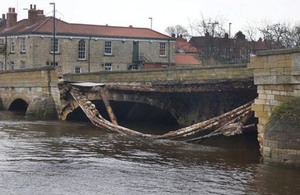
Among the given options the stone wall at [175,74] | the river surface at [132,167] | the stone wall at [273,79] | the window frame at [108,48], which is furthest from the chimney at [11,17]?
the stone wall at [273,79]

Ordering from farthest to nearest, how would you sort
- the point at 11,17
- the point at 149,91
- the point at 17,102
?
the point at 11,17 < the point at 17,102 < the point at 149,91

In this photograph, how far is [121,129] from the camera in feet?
92.5

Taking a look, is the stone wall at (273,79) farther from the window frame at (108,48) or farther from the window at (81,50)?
the window frame at (108,48)

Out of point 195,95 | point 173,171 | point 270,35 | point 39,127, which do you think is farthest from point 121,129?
point 270,35

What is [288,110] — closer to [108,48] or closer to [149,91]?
[149,91]

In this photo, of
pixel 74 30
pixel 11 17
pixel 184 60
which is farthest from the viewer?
pixel 184 60

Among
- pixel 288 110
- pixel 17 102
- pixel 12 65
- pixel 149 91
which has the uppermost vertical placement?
pixel 12 65

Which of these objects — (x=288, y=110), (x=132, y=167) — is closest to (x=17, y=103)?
(x=132, y=167)

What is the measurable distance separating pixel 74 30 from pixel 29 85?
22.9 meters

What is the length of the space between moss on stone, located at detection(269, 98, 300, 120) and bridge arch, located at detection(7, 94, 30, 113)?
25617 millimetres

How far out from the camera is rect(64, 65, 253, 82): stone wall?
25.3m

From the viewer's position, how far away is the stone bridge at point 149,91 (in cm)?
2570

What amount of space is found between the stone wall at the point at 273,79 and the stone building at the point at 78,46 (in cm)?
4034

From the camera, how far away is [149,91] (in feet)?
94.2
